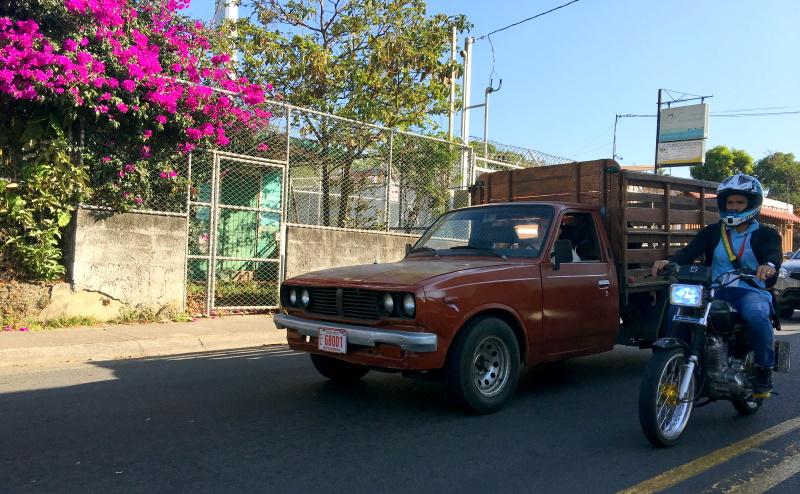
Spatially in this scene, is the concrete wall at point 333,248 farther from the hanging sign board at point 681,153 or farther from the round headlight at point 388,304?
the hanging sign board at point 681,153

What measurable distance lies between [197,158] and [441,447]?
23.1ft

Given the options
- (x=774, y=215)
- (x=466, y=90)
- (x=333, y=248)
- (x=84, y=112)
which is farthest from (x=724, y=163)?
(x=84, y=112)

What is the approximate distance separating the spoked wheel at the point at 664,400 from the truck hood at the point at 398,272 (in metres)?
1.46

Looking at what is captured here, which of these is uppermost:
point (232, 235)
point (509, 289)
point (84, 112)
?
point (84, 112)

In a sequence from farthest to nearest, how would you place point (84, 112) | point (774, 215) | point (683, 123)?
1. point (683, 123)
2. point (774, 215)
3. point (84, 112)

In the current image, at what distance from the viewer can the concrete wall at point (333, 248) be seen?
1068 cm

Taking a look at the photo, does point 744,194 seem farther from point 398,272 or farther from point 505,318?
point 398,272

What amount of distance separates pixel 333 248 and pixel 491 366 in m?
6.58

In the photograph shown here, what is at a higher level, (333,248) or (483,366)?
(333,248)

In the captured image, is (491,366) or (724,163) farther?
(724,163)

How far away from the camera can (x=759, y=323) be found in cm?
453

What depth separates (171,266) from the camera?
30.7 ft

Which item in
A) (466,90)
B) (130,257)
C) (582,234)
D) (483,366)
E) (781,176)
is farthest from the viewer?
(781,176)

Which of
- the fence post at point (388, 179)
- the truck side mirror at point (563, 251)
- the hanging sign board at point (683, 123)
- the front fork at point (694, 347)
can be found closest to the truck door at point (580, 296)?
the truck side mirror at point (563, 251)
